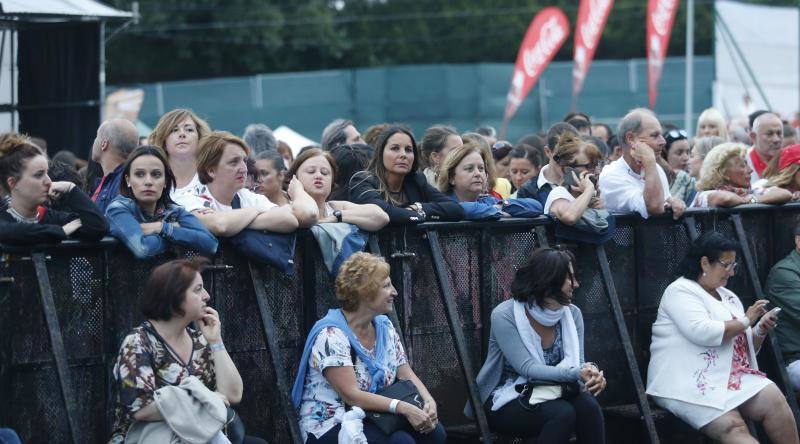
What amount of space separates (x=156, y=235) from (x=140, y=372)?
843 millimetres

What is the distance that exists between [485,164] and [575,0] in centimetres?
5264

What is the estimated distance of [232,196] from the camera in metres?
7.34

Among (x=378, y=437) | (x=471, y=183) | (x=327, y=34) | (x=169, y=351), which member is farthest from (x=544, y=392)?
(x=327, y=34)

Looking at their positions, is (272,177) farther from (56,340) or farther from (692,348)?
(692,348)

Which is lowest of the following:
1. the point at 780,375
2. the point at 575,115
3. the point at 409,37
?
the point at 780,375

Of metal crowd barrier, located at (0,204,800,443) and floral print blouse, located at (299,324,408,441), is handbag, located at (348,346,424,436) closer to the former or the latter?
floral print blouse, located at (299,324,408,441)

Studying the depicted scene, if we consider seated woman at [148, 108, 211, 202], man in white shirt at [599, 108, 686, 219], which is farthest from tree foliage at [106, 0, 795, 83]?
seated woman at [148, 108, 211, 202]

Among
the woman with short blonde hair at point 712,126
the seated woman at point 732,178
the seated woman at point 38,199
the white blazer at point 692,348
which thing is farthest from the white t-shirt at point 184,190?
the woman with short blonde hair at point 712,126

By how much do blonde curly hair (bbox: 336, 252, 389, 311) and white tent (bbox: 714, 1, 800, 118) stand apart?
62.9 ft

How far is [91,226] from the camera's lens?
6.41 metres

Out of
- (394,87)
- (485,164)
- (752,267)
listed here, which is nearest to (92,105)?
(485,164)

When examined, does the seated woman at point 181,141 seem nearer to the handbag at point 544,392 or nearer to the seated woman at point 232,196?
the seated woman at point 232,196

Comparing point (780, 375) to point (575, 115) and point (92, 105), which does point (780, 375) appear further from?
point (92, 105)

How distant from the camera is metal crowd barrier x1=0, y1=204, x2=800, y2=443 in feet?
20.8
